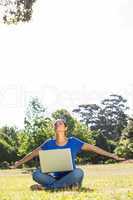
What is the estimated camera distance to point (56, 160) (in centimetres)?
1231

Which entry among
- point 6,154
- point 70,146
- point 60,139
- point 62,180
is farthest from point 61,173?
point 6,154

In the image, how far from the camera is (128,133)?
78.8 meters

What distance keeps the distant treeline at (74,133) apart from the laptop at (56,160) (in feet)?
172

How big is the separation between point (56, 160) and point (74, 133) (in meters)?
64.3

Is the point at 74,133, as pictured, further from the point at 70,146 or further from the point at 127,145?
the point at 70,146

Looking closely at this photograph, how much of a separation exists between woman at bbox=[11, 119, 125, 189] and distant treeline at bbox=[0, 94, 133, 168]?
2060 inches

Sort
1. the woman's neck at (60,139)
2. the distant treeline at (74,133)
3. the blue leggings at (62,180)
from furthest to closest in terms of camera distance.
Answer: the distant treeline at (74,133) < the woman's neck at (60,139) < the blue leggings at (62,180)

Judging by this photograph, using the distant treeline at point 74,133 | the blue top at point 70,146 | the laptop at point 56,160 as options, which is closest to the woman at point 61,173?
the blue top at point 70,146

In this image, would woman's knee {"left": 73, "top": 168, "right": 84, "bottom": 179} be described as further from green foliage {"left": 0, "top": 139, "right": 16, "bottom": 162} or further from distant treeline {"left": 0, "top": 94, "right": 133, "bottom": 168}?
green foliage {"left": 0, "top": 139, "right": 16, "bottom": 162}

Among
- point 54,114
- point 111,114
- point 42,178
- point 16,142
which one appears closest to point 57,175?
point 42,178

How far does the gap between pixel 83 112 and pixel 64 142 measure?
120134mm

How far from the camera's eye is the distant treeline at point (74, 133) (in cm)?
6700

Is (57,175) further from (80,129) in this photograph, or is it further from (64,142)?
(80,129)

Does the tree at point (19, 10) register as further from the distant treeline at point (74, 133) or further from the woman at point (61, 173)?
the distant treeline at point (74, 133)
